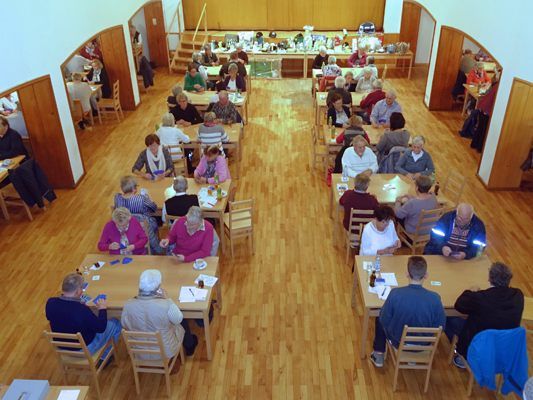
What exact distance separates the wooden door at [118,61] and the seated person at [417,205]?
29.5 feet

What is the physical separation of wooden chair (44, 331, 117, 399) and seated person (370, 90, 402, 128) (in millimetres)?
6636

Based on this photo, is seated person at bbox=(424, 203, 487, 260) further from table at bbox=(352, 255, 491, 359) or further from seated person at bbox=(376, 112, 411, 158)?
seated person at bbox=(376, 112, 411, 158)

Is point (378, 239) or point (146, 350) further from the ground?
point (378, 239)

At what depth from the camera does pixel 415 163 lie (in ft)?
24.3

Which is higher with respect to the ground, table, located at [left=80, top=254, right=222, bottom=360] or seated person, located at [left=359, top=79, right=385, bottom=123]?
seated person, located at [left=359, top=79, right=385, bottom=123]

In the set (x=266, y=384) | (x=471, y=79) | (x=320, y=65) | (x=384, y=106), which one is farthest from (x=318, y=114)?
(x=266, y=384)

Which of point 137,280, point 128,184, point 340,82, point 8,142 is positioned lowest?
point 137,280

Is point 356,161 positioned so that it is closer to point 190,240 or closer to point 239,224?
point 239,224

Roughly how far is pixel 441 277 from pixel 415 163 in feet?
8.63

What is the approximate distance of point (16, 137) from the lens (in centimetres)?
855

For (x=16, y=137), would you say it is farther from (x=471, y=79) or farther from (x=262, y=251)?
(x=471, y=79)

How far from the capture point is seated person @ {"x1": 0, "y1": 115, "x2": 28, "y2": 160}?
Answer: 8.43 meters

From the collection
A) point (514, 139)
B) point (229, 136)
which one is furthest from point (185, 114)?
point (514, 139)

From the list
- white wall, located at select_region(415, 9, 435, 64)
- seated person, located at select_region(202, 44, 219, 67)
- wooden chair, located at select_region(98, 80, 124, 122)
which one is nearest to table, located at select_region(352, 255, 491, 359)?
wooden chair, located at select_region(98, 80, 124, 122)
